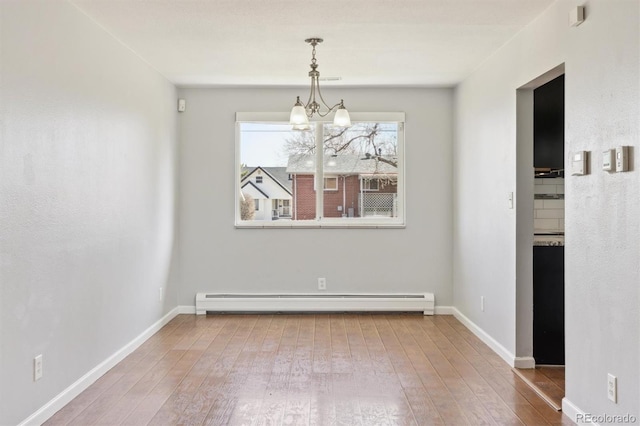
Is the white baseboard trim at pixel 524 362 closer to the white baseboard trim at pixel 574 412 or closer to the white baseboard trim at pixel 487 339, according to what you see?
the white baseboard trim at pixel 487 339

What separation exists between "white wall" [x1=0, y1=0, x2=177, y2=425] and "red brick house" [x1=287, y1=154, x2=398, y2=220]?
172 centimetres

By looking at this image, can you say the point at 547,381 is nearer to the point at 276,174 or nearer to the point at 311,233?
the point at 311,233

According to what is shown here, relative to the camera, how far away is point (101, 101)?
148 inches

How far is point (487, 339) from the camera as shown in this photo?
4.58 metres

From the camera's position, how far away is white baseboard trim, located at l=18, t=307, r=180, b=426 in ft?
9.49

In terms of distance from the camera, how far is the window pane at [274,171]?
19.6 ft

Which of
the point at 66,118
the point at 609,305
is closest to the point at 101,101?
the point at 66,118

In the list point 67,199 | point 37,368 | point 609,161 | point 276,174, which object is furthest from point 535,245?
point 37,368

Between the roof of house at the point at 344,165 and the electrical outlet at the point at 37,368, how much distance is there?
3511mm

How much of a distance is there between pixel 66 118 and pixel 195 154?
8.77ft

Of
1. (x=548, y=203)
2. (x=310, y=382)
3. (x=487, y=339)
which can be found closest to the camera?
(x=310, y=382)

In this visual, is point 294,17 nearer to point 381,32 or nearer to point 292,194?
point 381,32

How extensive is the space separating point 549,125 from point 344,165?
2316 mm

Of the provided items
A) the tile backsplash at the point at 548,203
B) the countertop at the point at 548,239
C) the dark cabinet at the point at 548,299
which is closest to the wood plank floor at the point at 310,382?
the dark cabinet at the point at 548,299
